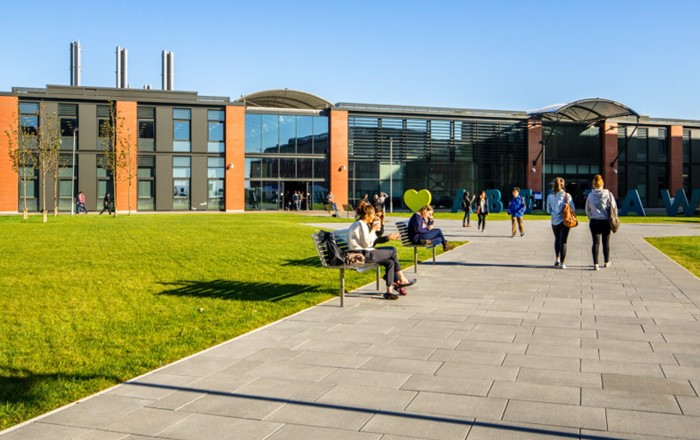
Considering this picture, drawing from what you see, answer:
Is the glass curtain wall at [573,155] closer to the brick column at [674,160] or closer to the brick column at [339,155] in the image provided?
the brick column at [674,160]

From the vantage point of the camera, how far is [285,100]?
56.6 metres

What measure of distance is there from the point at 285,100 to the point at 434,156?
13345mm

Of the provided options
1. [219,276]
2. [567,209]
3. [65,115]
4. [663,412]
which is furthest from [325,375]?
[65,115]

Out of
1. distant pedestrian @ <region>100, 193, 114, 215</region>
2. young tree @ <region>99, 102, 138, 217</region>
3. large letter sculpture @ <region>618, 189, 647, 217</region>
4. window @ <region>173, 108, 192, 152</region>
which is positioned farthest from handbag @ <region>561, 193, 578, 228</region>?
window @ <region>173, 108, 192, 152</region>

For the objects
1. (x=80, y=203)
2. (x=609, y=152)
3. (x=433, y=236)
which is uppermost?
(x=609, y=152)

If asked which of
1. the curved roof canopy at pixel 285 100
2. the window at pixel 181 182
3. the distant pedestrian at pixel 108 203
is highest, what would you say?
the curved roof canopy at pixel 285 100

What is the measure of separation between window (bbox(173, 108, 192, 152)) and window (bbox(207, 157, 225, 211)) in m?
2.05

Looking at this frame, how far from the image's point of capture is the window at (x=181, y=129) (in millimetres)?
51719

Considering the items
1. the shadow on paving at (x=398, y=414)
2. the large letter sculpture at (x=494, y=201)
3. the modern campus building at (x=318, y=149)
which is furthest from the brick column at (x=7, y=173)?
the shadow on paving at (x=398, y=414)

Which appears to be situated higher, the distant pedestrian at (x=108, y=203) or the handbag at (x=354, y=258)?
the distant pedestrian at (x=108, y=203)

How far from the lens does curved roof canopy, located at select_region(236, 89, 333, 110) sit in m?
53.5

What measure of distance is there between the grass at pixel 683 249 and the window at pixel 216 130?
3640 centimetres

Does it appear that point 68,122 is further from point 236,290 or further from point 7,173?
point 236,290

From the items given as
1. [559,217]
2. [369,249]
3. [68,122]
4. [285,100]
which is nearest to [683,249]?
[559,217]
